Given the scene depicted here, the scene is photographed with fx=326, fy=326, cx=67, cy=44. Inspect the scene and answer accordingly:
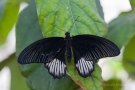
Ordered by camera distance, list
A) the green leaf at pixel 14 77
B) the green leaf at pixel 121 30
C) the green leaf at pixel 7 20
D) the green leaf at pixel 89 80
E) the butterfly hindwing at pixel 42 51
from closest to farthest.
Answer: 1. the green leaf at pixel 89 80
2. the butterfly hindwing at pixel 42 51
3. the green leaf at pixel 121 30
4. the green leaf at pixel 14 77
5. the green leaf at pixel 7 20

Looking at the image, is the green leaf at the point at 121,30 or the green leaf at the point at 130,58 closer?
the green leaf at the point at 121,30

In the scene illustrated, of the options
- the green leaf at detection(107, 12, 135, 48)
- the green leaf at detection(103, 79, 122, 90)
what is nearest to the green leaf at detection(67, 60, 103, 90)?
the green leaf at detection(107, 12, 135, 48)

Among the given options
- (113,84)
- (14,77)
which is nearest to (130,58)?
(113,84)

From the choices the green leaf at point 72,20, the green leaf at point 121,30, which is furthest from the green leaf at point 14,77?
the green leaf at point 72,20

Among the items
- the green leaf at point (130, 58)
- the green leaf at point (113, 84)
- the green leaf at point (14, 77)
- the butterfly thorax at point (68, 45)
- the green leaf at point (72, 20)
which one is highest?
the green leaf at point (72, 20)

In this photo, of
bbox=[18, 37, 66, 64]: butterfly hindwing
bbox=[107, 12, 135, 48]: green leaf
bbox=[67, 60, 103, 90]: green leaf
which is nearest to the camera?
bbox=[67, 60, 103, 90]: green leaf

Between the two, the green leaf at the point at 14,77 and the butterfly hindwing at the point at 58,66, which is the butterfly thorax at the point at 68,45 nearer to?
the butterfly hindwing at the point at 58,66

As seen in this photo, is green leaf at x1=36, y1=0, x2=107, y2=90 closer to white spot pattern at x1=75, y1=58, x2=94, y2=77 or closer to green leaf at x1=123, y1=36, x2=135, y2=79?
white spot pattern at x1=75, y1=58, x2=94, y2=77

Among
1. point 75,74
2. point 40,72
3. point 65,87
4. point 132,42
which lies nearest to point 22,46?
point 40,72
